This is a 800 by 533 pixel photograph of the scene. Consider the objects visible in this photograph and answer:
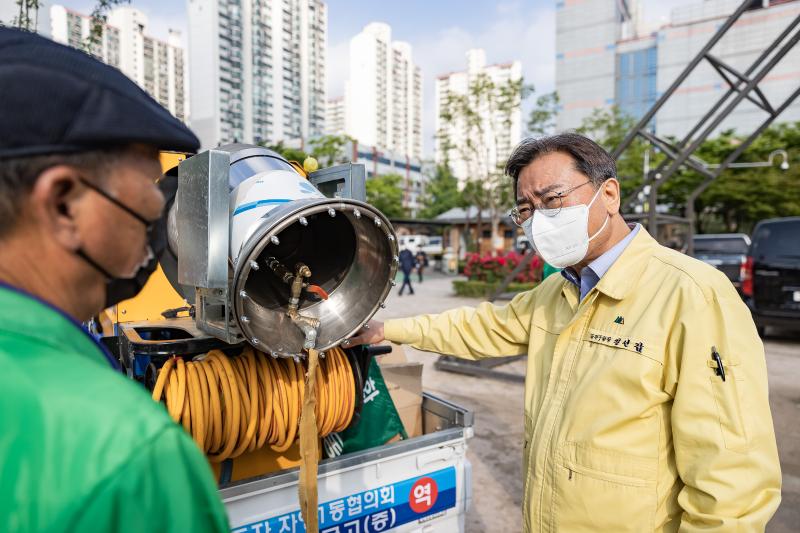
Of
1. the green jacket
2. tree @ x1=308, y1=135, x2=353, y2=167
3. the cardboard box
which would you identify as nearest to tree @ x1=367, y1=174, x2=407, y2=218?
tree @ x1=308, y1=135, x2=353, y2=167

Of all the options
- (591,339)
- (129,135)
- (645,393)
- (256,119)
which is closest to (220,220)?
(129,135)

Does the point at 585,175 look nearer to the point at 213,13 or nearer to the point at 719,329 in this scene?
the point at 719,329

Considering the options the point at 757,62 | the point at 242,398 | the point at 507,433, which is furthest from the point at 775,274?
the point at 242,398

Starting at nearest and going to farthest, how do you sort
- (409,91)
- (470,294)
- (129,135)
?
(129,135) < (470,294) < (409,91)

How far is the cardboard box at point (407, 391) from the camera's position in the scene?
2.58 metres

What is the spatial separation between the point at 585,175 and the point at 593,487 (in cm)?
101

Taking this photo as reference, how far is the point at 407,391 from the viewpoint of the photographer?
2.60 metres

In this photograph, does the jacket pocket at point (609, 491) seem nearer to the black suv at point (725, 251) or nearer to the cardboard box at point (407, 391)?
the cardboard box at point (407, 391)

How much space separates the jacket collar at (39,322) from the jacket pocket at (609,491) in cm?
137

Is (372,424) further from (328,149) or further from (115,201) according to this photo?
(328,149)

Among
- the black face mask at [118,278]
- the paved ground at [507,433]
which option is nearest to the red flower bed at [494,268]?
the paved ground at [507,433]

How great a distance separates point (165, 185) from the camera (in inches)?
80.2

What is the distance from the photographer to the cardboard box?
2580mm

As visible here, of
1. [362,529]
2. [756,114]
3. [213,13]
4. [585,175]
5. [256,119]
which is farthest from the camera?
[256,119]
